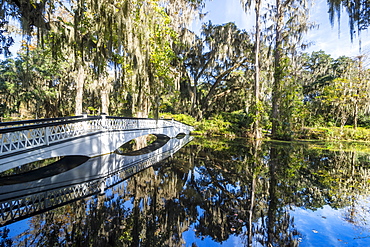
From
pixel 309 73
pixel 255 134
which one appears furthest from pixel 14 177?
pixel 309 73

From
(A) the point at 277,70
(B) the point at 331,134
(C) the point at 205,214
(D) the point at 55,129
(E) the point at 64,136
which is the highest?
(A) the point at 277,70

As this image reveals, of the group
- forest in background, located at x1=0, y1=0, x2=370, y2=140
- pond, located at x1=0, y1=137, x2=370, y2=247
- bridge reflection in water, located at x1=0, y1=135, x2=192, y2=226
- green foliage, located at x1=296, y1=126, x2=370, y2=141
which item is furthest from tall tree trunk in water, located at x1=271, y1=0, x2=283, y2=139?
bridge reflection in water, located at x1=0, y1=135, x2=192, y2=226

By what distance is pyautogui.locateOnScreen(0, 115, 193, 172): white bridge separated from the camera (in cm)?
425

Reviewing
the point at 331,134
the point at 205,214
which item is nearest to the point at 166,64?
the point at 205,214

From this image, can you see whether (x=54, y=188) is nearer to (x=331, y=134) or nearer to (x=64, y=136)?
(x=64, y=136)

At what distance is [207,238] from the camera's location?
2.48m

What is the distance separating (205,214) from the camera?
3066 millimetres

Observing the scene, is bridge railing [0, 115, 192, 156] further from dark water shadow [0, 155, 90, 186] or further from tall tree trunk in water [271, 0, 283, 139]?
tall tree trunk in water [271, 0, 283, 139]

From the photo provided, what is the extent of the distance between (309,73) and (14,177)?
41.1 m

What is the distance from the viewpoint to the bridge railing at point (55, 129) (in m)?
4.27

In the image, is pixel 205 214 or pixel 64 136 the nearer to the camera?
pixel 205 214

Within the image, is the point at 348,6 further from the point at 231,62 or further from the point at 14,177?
the point at 231,62

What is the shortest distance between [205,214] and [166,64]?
1192cm

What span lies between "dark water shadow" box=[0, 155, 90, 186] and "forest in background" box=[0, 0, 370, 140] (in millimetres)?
3427
